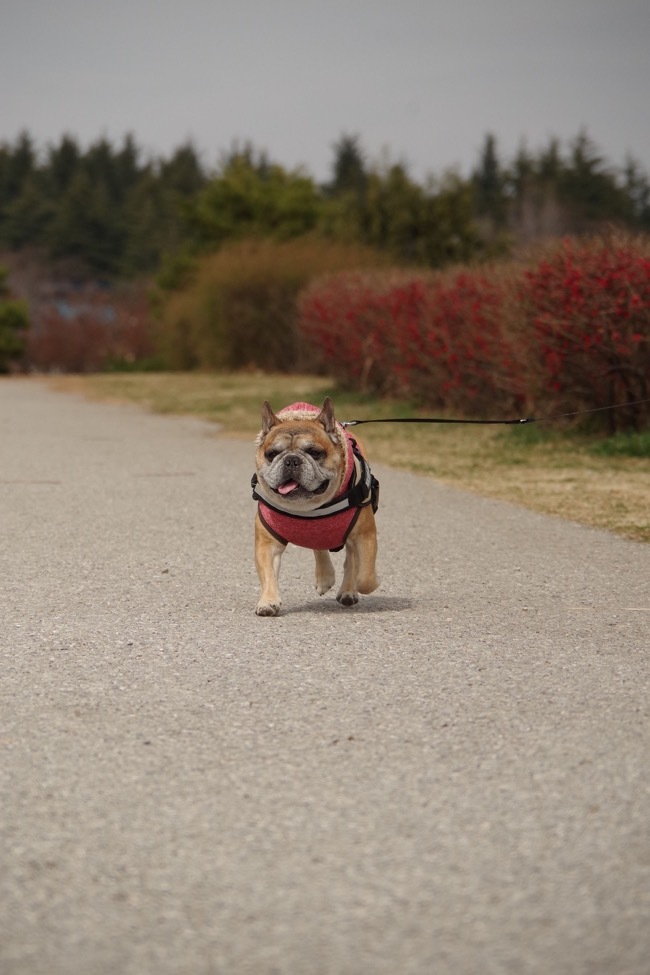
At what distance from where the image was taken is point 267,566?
6.60m

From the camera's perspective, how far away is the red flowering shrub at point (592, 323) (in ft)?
50.8

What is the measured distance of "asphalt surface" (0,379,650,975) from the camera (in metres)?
3.11

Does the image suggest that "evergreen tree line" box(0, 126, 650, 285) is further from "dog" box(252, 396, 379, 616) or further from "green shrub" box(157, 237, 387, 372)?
"dog" box(252, 396, 379, 616)

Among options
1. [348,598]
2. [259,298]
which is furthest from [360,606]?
[259,298]

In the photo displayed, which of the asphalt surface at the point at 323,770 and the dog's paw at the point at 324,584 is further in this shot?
the dog's paw at the point at 324,584

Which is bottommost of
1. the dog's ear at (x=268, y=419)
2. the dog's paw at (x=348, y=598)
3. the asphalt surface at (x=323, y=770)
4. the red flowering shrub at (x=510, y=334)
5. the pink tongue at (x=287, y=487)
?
the asphalt surface at (x=323, y=770)

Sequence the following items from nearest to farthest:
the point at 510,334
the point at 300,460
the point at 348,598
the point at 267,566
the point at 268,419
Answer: the point at 300,460
the point at 268,419
the point at 267,566
the point at 348,598
the point at 510,334

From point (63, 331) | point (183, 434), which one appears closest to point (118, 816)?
point (183, 434)

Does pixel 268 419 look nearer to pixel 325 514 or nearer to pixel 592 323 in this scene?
pixel 325 514

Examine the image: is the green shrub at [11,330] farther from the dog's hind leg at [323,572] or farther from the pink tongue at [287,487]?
the pink tongue at [287,487]

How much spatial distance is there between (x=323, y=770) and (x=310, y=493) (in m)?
2.16

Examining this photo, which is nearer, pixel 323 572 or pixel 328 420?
pixel 328 420

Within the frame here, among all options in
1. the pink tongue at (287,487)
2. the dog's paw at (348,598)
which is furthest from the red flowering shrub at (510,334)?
the pink tongue at (287,487)

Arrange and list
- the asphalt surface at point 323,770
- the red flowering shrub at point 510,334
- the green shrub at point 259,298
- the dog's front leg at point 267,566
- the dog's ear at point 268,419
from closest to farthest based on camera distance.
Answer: the asphalt surface at point 323,770 < the dog's ear at point 268,419 < the dog's front leg at point 267,566 < the red flowering shrub at point 510,334 < the green shrub at point 259,298
